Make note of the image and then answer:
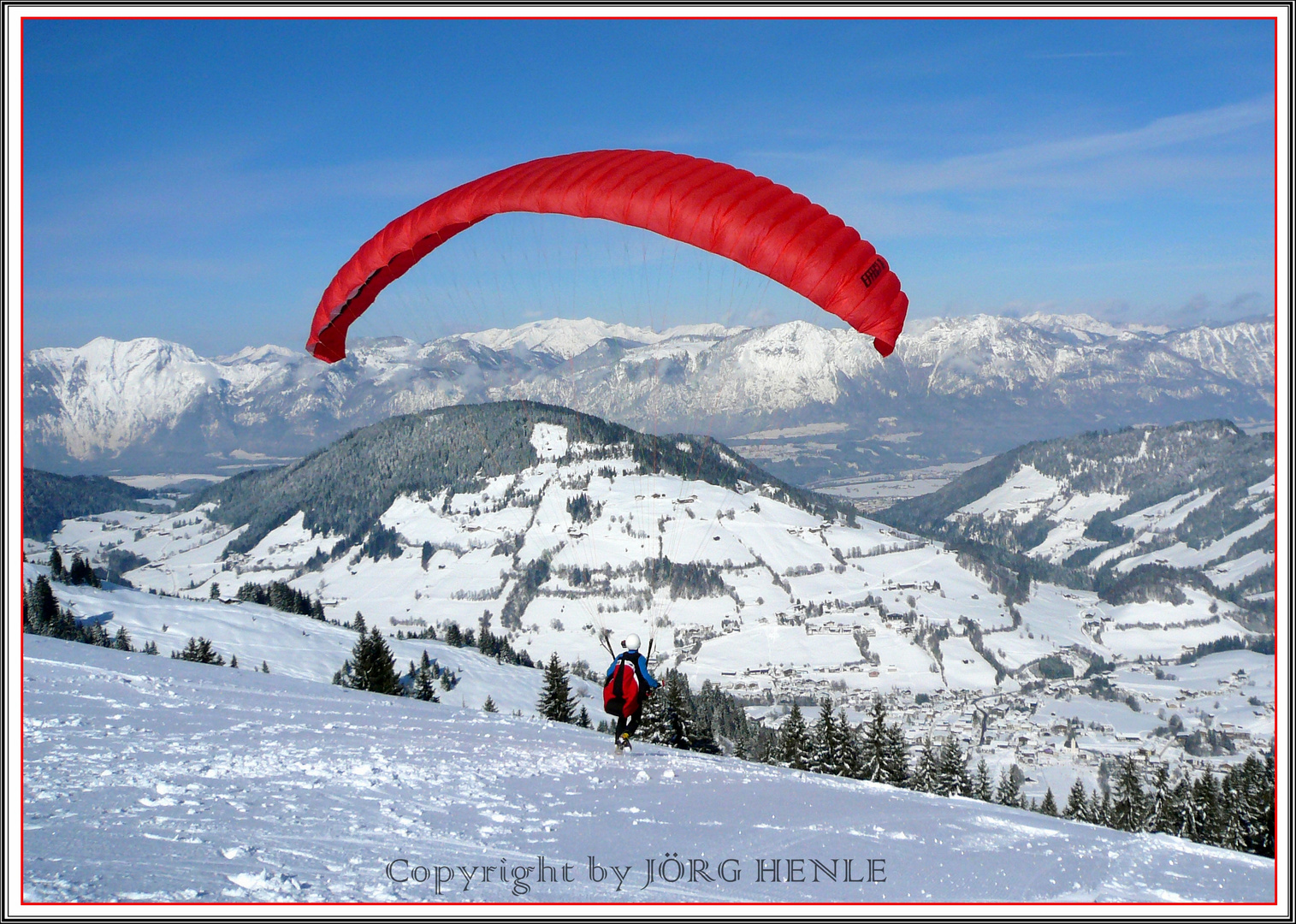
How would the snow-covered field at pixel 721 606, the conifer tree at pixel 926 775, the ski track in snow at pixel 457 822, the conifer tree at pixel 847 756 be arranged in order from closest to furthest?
the ski track in snow at pixel 457 822 < the conifer tree at pixel 847 756 < the conifer tree at pixel 926 775 < the snow-covered field at pixel 721 606

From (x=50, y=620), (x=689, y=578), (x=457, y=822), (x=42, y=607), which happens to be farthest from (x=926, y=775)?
(x=689, y=578)

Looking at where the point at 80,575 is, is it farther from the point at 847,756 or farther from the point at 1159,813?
the point at 1159,813

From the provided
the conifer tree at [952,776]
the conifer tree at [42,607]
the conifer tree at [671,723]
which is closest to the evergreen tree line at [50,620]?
the conifer tree at [42,607]

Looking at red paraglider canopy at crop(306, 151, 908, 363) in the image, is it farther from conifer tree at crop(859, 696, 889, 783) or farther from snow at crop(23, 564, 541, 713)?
snow at crop(23, 564, 541, 713)

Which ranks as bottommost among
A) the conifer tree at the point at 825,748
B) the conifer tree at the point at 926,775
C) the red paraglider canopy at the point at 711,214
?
the conifer tree at the point at 926,775

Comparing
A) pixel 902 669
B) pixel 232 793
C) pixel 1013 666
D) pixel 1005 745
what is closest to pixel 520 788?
pixel 232 793

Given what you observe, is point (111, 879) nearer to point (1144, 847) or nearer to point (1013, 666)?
point (1144, 847)

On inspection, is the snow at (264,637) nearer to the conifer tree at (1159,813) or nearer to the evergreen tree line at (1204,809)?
the evergreen tree line at (1204,809)
